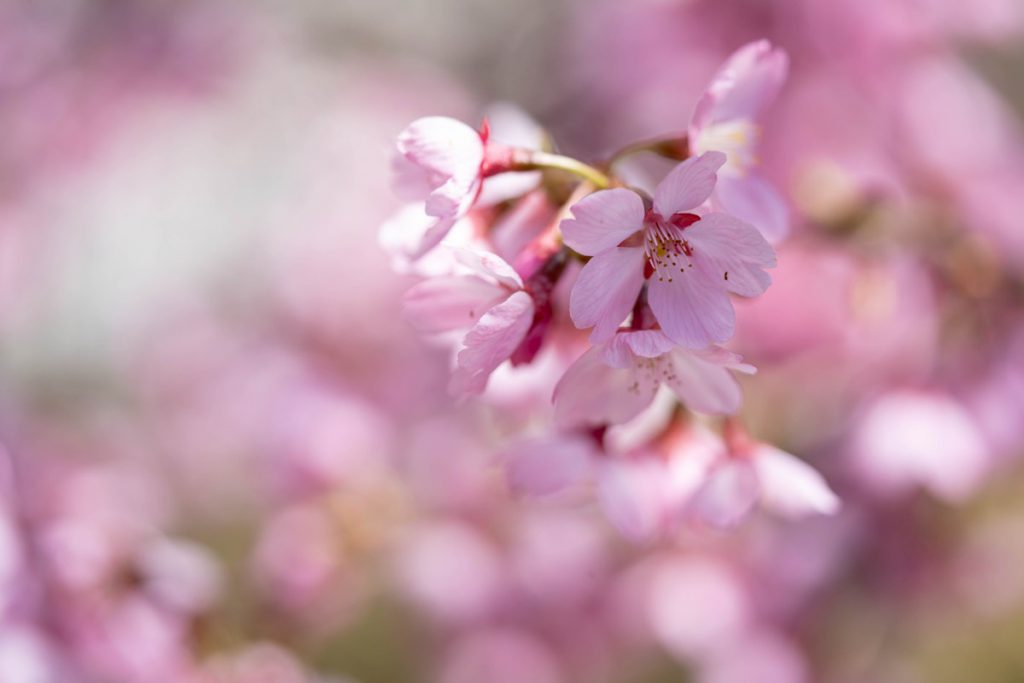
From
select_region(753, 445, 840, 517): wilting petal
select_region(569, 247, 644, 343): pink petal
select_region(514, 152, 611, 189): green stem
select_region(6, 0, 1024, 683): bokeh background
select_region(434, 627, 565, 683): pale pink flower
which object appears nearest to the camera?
select_region(569, 247, 644, 343): pink petal

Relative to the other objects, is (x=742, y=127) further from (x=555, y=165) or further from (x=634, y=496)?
(x=634, y=496)

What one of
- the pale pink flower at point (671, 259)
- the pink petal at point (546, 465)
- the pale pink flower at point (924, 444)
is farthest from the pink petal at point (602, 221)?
the pale pink flower at point (924, 444)

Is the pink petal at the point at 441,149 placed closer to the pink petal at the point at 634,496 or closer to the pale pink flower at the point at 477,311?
the pale pink flower at the point at 477,311

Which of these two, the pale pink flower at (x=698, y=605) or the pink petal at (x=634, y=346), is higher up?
the pink petal at (x=634, y=346)

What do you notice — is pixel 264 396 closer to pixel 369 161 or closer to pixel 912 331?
pixel 369 161

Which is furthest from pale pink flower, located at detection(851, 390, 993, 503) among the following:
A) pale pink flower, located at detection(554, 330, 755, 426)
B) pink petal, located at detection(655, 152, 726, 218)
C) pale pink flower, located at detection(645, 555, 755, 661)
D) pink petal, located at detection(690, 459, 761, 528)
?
pink petal, located at detection(655, 152, 726, 218)

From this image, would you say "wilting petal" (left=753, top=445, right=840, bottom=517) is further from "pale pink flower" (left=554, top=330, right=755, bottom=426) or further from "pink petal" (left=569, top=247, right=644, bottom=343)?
"pink petal" (left=569, top=247, right=644, bottom=343)
